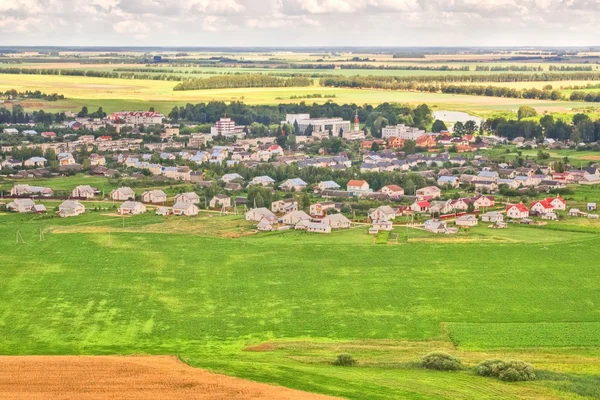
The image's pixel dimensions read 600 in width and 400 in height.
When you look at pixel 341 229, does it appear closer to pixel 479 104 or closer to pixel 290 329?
pixel 290 329

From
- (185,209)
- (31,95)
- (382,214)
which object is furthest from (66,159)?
(31,95)

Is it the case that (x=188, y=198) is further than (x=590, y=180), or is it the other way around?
(x=590, y=180)

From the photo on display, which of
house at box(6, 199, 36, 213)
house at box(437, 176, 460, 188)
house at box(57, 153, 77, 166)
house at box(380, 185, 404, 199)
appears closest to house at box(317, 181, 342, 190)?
house at box(380, 185, 404, 199)

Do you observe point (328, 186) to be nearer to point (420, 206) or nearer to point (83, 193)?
point (420, 206)

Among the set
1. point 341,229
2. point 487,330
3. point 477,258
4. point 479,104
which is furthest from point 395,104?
point 487,330

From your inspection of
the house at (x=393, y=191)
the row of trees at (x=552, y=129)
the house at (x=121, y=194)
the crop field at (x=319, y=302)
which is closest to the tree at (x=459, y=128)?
the row of trees at (x=552, y=129)

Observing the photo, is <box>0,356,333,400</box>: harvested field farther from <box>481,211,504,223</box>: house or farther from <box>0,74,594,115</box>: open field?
<box>0,74,594,115</box>: open field
